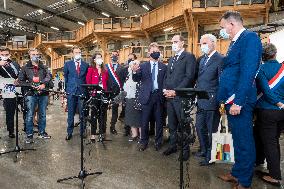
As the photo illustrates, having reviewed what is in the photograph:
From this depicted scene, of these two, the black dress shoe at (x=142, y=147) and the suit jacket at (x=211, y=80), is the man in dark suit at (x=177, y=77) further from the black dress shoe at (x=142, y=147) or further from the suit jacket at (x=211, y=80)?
the black dress shoe at (x=142, y=147)

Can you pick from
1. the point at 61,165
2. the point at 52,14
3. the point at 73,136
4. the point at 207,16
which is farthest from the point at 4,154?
the point at 52,14

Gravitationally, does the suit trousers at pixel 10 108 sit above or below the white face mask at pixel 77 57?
below

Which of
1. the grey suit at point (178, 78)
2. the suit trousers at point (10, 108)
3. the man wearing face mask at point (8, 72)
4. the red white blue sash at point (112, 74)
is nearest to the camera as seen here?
the grey suit at point (178, 78)

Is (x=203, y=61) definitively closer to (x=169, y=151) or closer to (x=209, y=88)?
(x=209, y=88)

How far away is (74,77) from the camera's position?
19.4ft

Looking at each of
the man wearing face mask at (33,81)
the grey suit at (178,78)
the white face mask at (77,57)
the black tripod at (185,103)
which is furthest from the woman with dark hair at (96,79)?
the black tripod at (185,103)

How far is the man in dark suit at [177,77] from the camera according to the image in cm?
452

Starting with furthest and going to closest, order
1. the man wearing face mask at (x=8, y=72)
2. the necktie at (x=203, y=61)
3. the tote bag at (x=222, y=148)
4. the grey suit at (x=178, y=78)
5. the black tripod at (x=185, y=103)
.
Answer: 1. the man wearing face mask at (x=8, y=72)
2. the grey suit at (x=178, y=78)
3. the necktie at (x=203, y=61)
4. the tote bag at (x=222, y=148)
5. the black tripod at (x=185, y=103)

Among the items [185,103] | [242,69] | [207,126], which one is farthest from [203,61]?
[185,103]

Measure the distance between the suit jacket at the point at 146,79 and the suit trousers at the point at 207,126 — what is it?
3.06 ft

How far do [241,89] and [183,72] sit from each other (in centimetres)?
171

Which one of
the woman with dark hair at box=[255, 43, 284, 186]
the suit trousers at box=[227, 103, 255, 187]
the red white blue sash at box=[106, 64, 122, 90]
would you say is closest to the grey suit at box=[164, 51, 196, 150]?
the woman with dark hair at box=[255, 43, 284, 186]

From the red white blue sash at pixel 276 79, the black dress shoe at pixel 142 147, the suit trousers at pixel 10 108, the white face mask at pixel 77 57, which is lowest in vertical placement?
the black dress shoe at pixel 142 147

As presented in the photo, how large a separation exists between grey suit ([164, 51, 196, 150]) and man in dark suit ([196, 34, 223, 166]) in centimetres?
19
